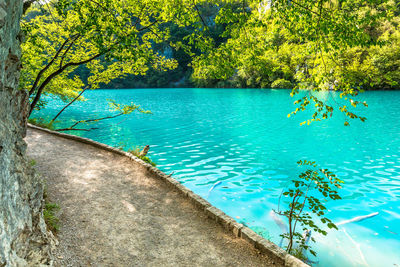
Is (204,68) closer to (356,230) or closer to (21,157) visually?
(21,157)

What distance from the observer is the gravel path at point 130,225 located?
170 inches

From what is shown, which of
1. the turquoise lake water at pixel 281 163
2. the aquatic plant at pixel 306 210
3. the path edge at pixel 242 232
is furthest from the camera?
the turquoise lake water at pixel 281 163

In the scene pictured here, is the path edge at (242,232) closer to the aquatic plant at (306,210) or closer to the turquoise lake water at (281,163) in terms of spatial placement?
the aquatic plant at (306,210)

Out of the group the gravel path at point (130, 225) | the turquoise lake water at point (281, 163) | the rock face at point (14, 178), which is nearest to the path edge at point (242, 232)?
the gravel path at point (130, 225)

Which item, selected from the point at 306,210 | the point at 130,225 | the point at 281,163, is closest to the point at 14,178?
the point at 130,225

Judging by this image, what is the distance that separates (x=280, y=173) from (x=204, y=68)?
7.54 metres

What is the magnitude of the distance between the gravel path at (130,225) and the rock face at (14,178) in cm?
101

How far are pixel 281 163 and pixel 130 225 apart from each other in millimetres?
10030

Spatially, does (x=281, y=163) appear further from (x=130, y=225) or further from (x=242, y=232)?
(x=130, y=225)

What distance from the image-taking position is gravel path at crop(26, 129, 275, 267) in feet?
14.2

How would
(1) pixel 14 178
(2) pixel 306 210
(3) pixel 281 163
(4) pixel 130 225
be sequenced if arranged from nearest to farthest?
(1) pixel 14 178 < (4) pixel 130 225 < (2) pixel 306 210 < (3) pixel 281 163

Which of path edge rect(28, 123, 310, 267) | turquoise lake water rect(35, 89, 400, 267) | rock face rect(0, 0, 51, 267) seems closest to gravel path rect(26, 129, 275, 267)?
path edge rect(28, 123, 310, 267)

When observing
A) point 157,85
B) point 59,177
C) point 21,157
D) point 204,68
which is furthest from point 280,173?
point 157,85

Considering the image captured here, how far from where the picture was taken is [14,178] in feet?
9.84
